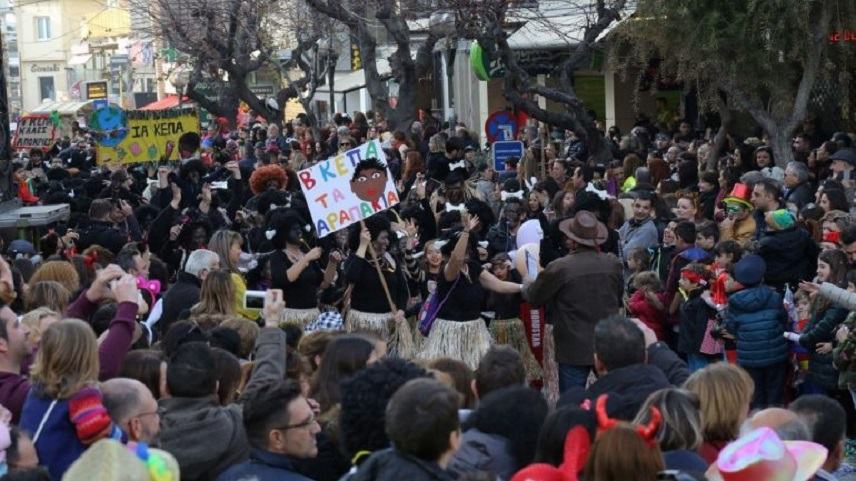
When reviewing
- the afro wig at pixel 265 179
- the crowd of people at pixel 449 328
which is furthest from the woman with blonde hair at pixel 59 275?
the afro wig at pixel 265 179

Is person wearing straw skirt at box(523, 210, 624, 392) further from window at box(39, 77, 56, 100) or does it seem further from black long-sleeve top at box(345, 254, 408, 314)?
window at box(39, 77, 56, 100)

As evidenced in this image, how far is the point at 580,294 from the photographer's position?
31.3 ft

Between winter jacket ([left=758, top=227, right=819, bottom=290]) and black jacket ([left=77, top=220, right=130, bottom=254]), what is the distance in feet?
16.9

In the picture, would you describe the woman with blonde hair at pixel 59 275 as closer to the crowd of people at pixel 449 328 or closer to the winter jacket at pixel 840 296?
the crowd of people at pixel 449 328

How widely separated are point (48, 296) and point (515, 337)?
3999 mm

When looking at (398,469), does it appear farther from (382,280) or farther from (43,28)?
(43,28)

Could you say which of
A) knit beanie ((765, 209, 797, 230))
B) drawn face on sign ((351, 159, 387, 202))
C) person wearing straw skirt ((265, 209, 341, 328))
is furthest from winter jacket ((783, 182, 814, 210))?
person wearing straw skirt ((265, 209, 341, 328))

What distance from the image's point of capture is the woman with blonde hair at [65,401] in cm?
571

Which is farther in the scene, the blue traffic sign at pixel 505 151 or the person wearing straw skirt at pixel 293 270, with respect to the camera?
the blue traffic sign at pixel 505 151

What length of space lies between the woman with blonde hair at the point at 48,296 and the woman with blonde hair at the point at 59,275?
694 millimetres

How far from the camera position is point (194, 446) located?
588cm

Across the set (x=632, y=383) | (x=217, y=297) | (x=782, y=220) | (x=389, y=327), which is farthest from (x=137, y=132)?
(x=632, y=383)

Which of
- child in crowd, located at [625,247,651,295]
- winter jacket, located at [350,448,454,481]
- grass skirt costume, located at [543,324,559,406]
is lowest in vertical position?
grass skirt costume, located at [543,324,559,406]

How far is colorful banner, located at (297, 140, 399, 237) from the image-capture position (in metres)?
11.7
